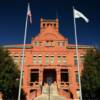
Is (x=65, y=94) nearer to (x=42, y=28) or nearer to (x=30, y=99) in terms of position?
(x=30, y=99)

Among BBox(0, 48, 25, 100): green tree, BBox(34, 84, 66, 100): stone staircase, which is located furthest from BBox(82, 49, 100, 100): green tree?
BBox(0, 48, 25, 100): green tree

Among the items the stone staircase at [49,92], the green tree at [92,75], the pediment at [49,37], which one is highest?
the pediment at [49,37]

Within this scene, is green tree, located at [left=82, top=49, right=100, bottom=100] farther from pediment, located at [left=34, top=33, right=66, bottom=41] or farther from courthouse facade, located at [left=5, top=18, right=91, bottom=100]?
pediment, located at [left=34, top=33, right=66, bottom=41]

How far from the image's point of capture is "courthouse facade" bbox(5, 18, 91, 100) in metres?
49.1

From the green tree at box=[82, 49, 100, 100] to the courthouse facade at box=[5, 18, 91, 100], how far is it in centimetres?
789

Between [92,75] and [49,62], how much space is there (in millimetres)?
14473

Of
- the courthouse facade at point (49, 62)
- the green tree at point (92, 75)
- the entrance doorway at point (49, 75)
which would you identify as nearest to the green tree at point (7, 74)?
the courthouse facade at point (49, 62)

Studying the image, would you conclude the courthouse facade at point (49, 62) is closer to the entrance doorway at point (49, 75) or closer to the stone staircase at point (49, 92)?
the entrance doorway at point (49, 75)

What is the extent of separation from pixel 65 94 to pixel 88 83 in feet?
32.4

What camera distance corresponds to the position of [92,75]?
1569 inches

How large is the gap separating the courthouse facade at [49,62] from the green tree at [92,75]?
789 cm

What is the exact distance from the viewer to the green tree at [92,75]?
39.2 metres

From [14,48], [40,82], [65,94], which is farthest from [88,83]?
[14,48]

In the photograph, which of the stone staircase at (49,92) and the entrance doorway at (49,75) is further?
the entrance doorway at (49,75)
